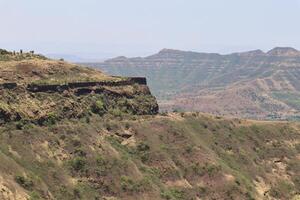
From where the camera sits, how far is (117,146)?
12781 centimetres

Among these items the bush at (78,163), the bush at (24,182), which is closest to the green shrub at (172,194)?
the bush at (78,163)

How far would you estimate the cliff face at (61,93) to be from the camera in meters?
120

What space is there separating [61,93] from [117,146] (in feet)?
62.8

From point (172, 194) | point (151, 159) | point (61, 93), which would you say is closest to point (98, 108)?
point (61, 93)

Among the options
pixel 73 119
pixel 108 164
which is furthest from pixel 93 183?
pixel 73 119

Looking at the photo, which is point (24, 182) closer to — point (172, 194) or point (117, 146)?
point (117, 146)

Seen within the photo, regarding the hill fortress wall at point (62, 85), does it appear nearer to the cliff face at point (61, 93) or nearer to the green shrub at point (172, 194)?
the cliff face at point (61, 93)

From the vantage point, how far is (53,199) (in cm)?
9850

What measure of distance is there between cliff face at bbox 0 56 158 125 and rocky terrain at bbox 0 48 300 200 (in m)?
0.26

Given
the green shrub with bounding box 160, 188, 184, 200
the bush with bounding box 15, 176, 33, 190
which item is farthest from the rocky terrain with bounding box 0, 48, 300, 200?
the green shrub with bounding box 160, 188, 184, 200

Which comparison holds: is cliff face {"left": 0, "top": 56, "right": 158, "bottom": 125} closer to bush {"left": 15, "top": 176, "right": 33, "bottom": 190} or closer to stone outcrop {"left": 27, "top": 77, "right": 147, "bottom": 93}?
stone outcrop {"left": 27, "top": 77, "right": 147, "bottom": 93}

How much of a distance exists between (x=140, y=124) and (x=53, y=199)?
1772 inches

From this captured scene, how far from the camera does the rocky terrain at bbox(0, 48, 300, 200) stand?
10788cm

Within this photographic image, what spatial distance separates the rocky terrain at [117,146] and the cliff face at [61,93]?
258mm
